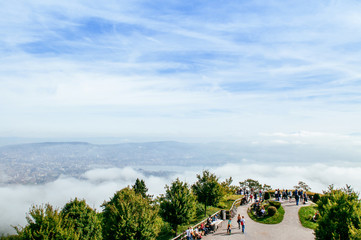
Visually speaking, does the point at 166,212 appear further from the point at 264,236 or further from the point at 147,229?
the point at 264,236

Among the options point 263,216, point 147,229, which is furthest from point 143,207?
point 263,216

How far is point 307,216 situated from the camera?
30.7 m

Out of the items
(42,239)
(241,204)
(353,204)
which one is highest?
(353,204)

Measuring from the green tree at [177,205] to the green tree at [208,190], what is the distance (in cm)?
684

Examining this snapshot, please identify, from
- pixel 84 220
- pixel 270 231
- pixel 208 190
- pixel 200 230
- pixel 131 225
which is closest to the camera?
pixel 131 225

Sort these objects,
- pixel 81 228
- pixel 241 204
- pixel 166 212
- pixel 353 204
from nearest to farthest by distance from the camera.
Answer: pixel 353 204, pixel 81 228, pixel 166 212, pixel 241 204

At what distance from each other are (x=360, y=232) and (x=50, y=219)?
19.2 m

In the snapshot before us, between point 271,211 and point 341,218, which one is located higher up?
point 341,218

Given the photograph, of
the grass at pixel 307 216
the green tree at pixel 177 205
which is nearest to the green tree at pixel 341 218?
the grass at pixel 307 216

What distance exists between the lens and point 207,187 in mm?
34594

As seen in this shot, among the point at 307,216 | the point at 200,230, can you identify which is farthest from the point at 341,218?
the point at 307,216

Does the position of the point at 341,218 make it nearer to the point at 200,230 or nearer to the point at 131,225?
the point at 200,230

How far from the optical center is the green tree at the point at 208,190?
3419cm

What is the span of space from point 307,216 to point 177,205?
17.0m
